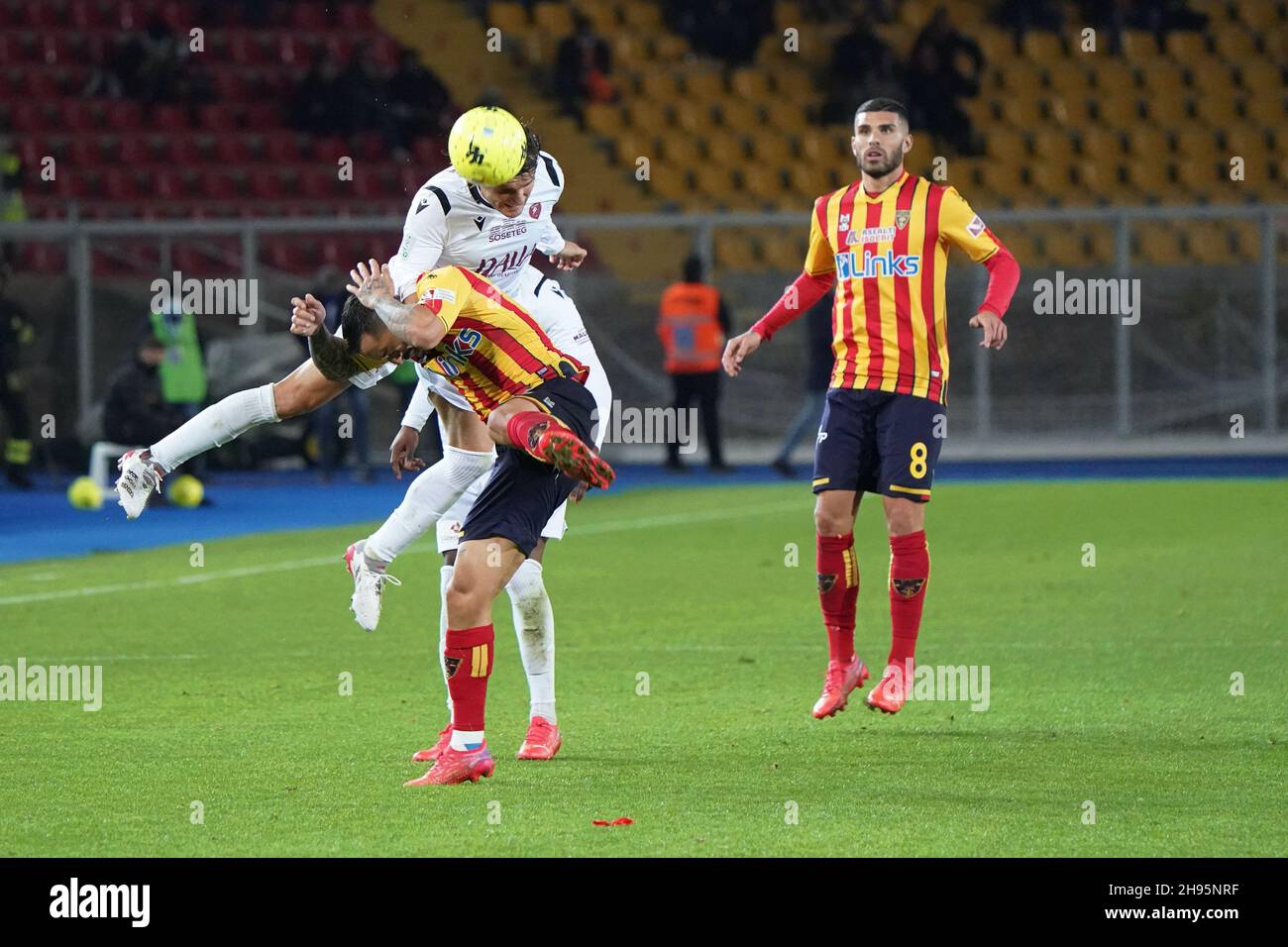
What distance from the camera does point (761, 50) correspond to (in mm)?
28906

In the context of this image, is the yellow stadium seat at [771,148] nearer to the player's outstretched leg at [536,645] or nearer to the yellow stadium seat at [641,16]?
the yellow stadium seat at [641,16]

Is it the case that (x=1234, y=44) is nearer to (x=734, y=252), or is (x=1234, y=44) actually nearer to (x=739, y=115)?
(x=739, y=115)

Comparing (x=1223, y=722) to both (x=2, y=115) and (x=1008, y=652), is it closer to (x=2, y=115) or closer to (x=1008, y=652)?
(x=1008, y=652)

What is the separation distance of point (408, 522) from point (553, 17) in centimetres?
2247

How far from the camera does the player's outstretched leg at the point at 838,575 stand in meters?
7.92

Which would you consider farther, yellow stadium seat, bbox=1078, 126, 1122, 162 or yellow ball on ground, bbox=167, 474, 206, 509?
yellow stadium seat, bbox=1078, 126, 1122, 162

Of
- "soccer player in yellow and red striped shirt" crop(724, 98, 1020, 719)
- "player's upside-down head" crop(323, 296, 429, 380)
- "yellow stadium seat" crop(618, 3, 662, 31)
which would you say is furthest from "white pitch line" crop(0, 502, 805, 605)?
"yellow stadium seat" crop(618, 3, 662, 31)

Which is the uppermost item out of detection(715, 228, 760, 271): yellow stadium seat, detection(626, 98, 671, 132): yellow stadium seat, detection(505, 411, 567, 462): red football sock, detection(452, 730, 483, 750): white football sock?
detection(626, 98, 671, 132): yellow stadium seat

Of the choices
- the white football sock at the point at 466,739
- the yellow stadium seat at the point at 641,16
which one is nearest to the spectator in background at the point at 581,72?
the yellow stadium seat at the point at 641,16

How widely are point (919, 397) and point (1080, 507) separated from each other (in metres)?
9.81

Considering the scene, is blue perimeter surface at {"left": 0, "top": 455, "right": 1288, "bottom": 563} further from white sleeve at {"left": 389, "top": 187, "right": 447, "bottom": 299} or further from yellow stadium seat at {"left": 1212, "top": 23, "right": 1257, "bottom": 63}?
yellow stadium seat at {"left": 1212, "top": 23, "right": 1257, "bottom": 63}

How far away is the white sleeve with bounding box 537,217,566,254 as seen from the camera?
771 cm

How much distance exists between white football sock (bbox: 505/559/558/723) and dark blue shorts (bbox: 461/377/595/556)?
520 mm

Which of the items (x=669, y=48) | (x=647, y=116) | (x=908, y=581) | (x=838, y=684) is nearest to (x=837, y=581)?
(x=908, y=581)
